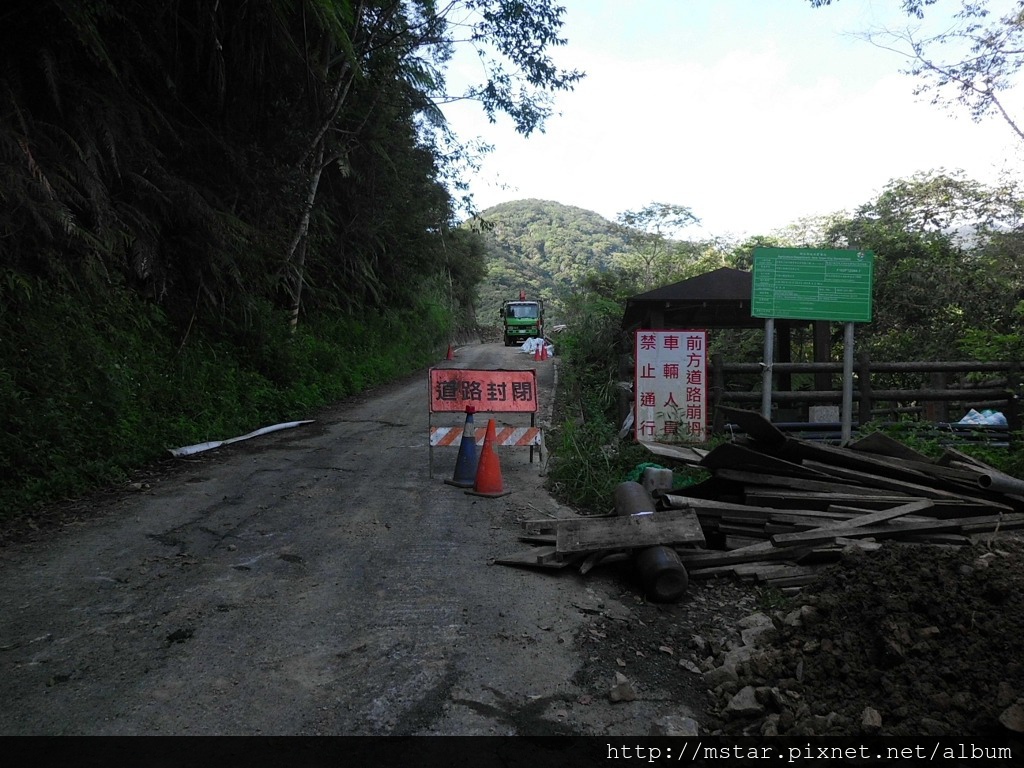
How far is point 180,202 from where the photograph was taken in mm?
10055

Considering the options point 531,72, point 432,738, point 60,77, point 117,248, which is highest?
point 531,72

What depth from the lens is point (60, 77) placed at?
8.27 metres

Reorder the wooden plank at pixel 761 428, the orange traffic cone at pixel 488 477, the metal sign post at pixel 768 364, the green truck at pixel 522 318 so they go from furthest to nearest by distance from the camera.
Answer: the green truck at pixel 522 318 → the metal sign post at pixel 768 364 → the orange traffic cone at pixel 488 477 → the wooden plank at pixel 761 428

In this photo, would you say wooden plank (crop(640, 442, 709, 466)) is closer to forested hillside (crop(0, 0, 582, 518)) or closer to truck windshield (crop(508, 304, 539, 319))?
forested hillside (crop(0, 0, 582, 518))

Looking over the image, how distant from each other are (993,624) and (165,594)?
16.0 ft

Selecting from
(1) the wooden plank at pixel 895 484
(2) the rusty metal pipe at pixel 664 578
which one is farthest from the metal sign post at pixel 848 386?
(2) the rusty metal pipe at pixel 664 578

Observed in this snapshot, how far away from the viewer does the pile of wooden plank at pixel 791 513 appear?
4.91 m

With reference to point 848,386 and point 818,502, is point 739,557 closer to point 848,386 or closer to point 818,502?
point 818,502

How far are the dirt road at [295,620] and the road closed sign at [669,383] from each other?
271cm

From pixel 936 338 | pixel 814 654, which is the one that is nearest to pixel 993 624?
pixel 814 654

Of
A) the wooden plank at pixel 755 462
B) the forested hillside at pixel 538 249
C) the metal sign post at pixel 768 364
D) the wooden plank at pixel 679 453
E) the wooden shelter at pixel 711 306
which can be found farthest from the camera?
the forested hillside at pixel 538 249

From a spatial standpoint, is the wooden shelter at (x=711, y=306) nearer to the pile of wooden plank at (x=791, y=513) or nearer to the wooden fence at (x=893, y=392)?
the wooden fence at (x=893, y=392)

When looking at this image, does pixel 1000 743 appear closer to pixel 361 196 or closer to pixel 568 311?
pixel 361 196

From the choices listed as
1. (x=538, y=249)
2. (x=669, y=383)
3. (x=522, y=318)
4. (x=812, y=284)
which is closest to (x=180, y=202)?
(x=669, y=383)
